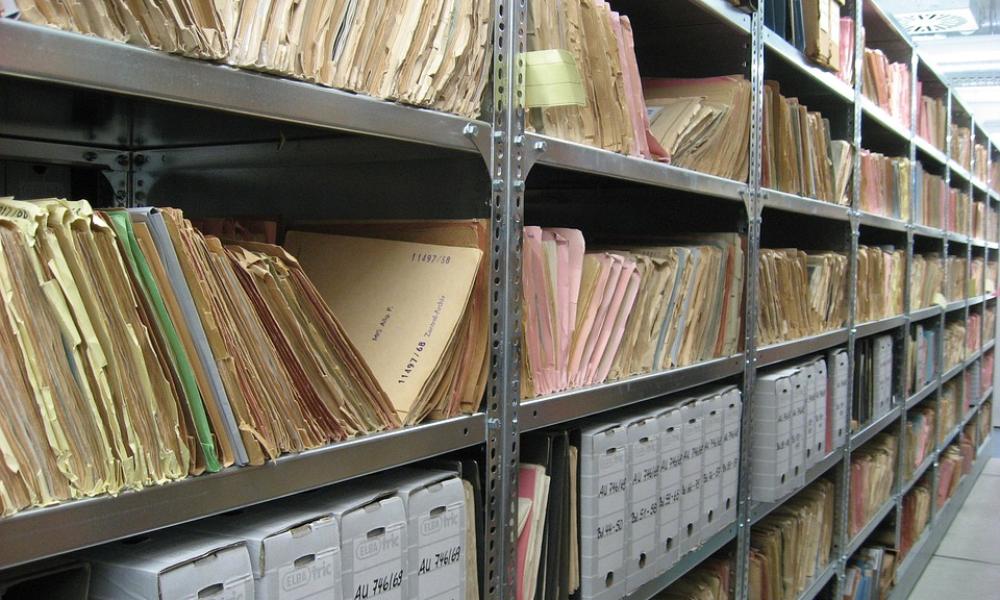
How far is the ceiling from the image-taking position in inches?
168

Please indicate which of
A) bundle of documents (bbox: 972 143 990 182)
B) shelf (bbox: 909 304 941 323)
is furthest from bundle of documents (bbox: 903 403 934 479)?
bundle of documents (bbox: 972 143 990 182)

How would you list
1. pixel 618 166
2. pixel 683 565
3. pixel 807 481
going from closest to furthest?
pixel 618 166 < pixel 683 565 < pixel 807 481

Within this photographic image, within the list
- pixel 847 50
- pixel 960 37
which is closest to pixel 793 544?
pixel 847 50

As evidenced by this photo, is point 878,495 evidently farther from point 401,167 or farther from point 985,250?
point 985,250

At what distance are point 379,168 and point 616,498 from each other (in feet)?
2.07

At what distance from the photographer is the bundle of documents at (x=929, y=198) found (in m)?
4.00

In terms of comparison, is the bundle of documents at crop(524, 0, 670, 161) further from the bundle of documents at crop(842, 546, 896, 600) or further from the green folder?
the bundle of documents at crop(842, 546, 896, 600)

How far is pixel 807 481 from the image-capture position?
98.3 inches

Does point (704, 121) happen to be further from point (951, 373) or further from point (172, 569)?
point (951, 373)

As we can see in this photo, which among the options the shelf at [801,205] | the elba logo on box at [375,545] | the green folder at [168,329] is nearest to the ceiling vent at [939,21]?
the shelf at [801,205]

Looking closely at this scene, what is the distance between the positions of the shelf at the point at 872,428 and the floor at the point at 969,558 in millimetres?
981

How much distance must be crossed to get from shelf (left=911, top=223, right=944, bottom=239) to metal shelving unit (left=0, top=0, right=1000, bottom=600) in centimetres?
171

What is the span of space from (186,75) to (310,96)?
15cm

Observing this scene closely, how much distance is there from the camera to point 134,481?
0.70 metres
